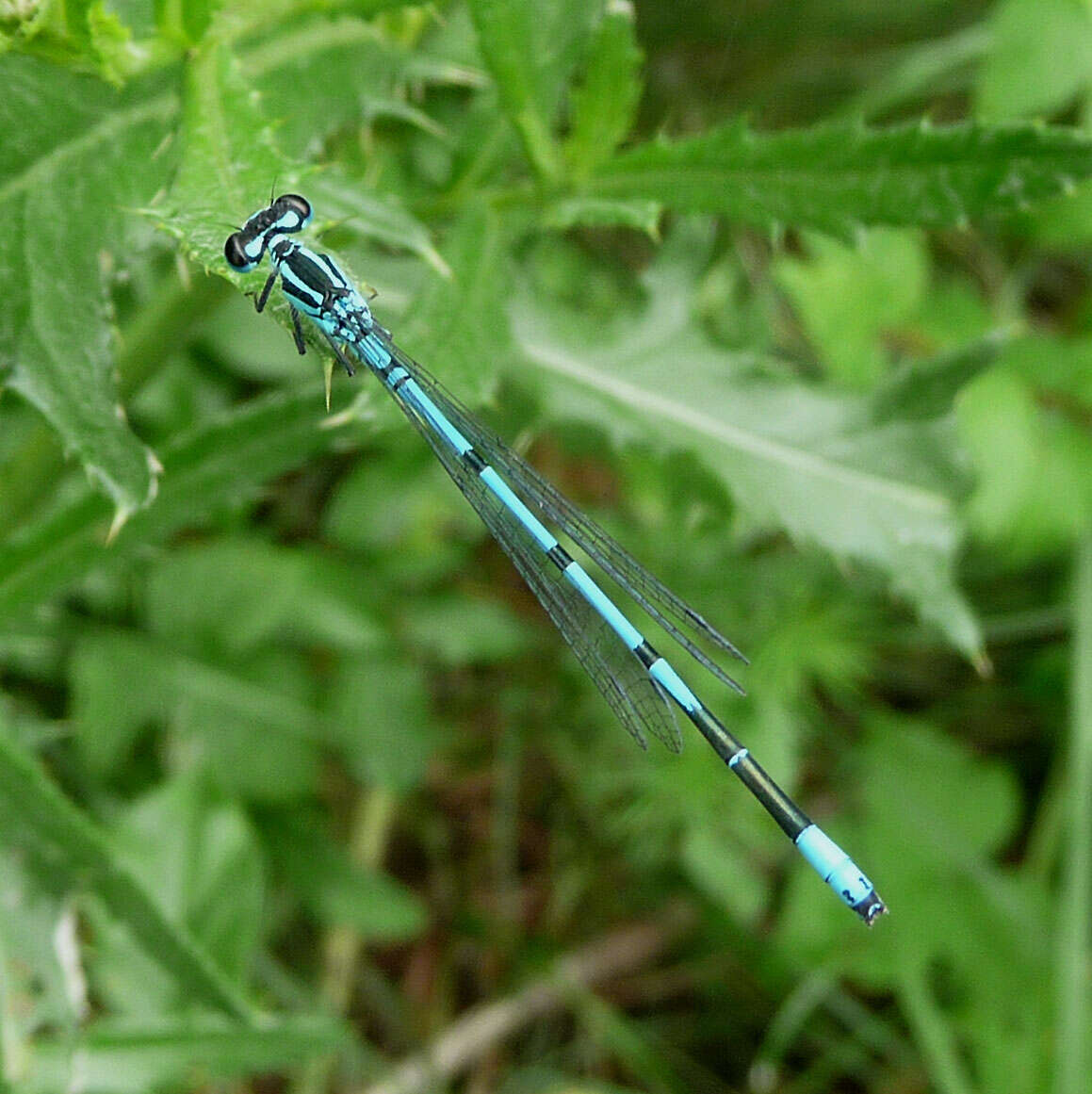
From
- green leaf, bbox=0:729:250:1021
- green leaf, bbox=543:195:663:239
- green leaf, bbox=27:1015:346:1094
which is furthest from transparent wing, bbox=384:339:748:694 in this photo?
green leaf, bbox=27:1015:346:1094

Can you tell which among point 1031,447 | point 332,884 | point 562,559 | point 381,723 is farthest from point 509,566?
point 562,559

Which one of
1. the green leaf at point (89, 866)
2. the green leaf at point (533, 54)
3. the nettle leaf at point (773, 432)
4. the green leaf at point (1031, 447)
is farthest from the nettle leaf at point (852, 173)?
the green leaf at point (1031, 447)

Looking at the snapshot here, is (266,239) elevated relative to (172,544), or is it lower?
elevated

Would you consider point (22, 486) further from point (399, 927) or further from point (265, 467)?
point (399, 927)

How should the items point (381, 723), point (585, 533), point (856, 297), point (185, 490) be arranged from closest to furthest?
point (185, 490) → point (585, 533) → point (381, 723) → point (856, 297)

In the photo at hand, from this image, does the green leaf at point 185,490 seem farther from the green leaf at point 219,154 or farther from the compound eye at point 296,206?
the green leaf at point 219,154

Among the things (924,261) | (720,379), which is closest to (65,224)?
(720,379)

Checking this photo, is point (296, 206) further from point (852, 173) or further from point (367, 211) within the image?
point (852, 173)
